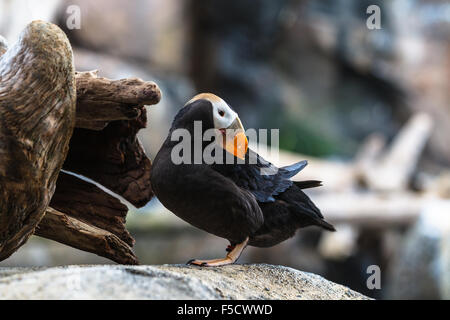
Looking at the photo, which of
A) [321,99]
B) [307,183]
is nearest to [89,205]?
[307,183]

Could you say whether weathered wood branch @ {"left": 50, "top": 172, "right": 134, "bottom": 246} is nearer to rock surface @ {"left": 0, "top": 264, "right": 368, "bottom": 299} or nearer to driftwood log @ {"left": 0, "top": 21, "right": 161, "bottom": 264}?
driftwood log @ {"left": 0, "top": 21, "right": 161, "bottom": 264}

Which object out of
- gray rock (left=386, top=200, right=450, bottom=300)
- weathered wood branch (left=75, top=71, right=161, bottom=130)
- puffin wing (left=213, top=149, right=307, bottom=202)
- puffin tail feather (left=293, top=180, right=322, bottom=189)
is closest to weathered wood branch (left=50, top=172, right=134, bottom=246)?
weathered wood branch (left=75, top=71, right=161, bottom=130)

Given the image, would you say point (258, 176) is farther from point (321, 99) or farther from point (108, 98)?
point (321, 99)

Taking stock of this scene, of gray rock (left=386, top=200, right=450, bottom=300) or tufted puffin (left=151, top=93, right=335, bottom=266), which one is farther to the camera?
gray rock (left=386, top=200, right=450, bottom=300)

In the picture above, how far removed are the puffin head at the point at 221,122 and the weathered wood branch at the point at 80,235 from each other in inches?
25.2

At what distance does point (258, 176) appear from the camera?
224cm

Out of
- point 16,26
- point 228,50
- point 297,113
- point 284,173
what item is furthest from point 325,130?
point 284,173

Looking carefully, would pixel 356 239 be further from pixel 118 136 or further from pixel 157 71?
pixel 118 136

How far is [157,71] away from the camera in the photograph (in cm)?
806

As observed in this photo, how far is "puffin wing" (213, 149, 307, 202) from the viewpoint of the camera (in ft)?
7.03

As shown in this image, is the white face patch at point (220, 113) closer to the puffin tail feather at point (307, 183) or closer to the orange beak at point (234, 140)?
the orange beak at point (234, 140)

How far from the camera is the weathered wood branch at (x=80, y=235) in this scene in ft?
7.23

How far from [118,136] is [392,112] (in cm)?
967

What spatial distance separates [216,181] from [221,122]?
0.75 feet
